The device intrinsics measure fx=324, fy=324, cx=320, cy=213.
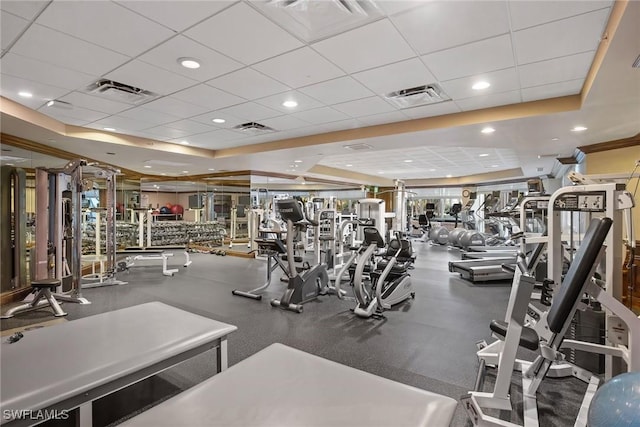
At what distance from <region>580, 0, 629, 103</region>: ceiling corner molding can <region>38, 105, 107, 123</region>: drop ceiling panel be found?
5.65 metres

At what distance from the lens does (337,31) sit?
8.40 feet

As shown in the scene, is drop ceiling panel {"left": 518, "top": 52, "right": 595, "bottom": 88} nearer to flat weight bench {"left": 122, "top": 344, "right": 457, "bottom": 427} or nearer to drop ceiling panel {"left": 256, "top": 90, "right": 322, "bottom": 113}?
drop ceiling panel {"left": 256, "top": 90, "right": 322, "bottom": 113}

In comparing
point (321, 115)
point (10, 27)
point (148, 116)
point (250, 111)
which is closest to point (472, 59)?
point (321, 115)

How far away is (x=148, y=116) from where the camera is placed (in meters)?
4.80

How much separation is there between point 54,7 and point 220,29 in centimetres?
110

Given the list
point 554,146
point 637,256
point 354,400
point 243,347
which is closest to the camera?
point 354,400

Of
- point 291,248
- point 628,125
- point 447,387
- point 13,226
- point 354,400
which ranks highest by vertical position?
point 628,125

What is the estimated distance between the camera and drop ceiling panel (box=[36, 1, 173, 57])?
2248mm

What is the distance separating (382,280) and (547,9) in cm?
308

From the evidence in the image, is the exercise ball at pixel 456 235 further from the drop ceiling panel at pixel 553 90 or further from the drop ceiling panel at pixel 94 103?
the drop ceiling panel at pixel 94 103

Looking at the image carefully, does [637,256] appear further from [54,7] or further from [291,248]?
[54,7]

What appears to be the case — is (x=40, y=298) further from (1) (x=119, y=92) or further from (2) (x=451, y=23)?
(2) (x=451, y=23)

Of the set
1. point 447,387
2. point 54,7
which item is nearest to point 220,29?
point 54,7

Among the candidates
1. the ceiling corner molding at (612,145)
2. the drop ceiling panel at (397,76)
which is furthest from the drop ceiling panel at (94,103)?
the ceiling corner molding at (612,145)
